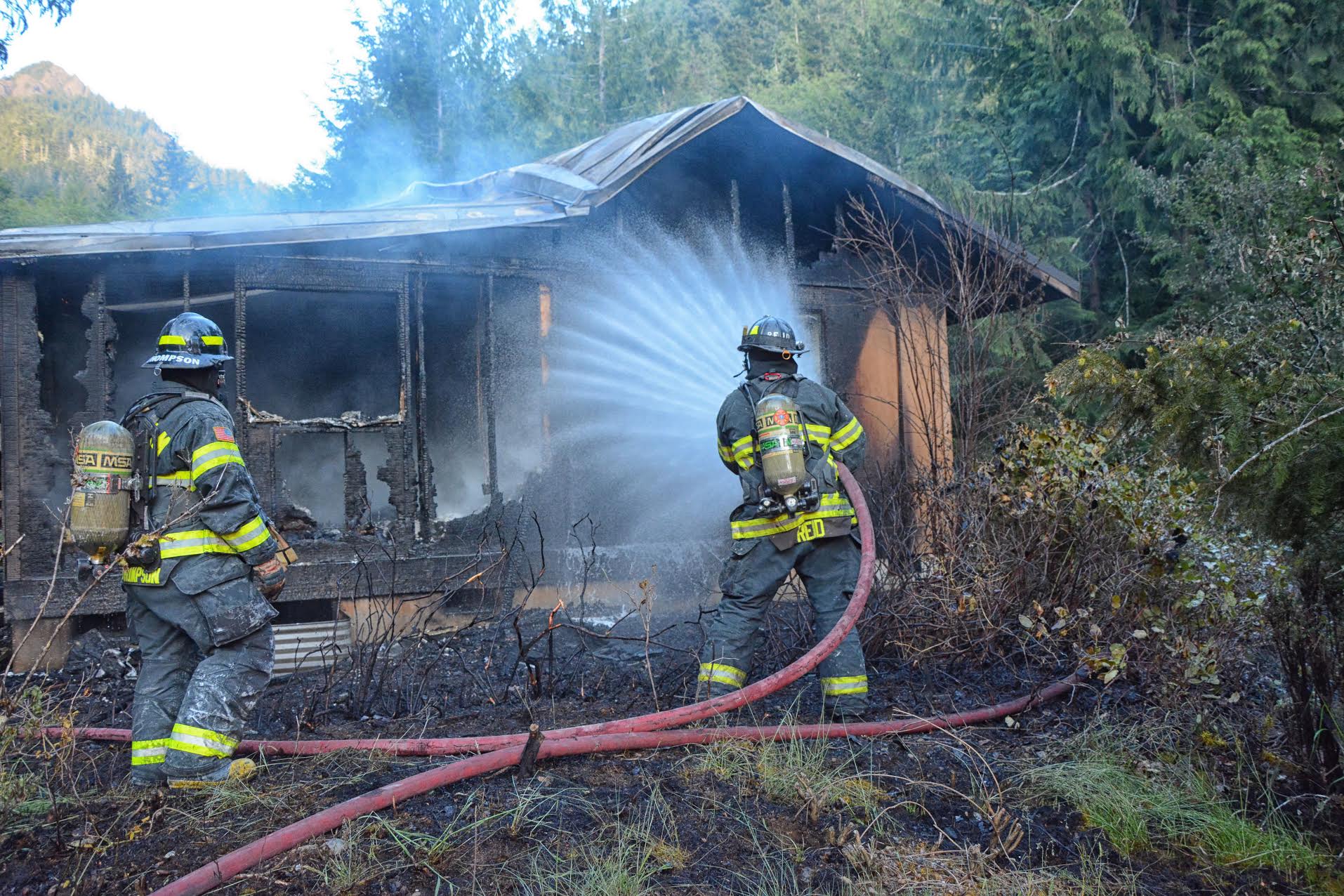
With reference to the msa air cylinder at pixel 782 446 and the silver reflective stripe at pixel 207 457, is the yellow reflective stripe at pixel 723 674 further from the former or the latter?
the silver reflective stripe at pixel 207 457

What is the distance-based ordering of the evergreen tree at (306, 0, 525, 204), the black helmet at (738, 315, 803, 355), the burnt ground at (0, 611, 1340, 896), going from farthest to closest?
the evergreen tree at (306, 0, 525, 204)
the black helmet at (738, 315, 803, 355)
the burnt ground at (0, 611, 1340, 896)

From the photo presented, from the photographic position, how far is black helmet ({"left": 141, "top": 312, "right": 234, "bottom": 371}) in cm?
397

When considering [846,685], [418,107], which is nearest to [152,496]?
[846,685]

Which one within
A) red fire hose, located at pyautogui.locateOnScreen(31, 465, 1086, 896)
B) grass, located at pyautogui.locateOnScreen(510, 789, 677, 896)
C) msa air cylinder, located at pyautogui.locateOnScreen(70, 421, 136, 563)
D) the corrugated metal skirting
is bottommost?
the corrugated metal skirting

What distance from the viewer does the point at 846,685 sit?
4.51m

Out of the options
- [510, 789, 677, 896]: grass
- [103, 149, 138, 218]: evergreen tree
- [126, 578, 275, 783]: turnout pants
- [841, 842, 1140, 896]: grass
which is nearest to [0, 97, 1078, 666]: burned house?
[126, 578, 275, 783]: turnout pants

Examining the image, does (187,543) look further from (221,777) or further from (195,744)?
(221,777)

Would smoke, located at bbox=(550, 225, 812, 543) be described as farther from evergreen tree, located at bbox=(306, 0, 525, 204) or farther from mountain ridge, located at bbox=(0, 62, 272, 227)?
evergreen tree, located at bbox=(306, 0, 525, 204)

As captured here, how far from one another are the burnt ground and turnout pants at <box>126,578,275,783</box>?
18 centimetres

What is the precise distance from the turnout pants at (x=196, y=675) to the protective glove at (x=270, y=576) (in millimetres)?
40

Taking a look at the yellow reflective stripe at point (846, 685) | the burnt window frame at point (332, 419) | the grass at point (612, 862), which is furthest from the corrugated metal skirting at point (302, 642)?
the grass at point (612, 862)

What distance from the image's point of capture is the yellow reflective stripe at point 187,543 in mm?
3791

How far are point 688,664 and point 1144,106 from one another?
11999mm

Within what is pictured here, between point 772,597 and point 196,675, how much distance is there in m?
2.63
